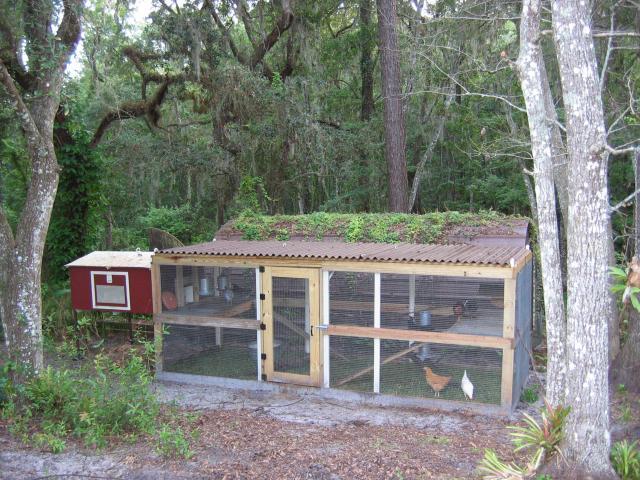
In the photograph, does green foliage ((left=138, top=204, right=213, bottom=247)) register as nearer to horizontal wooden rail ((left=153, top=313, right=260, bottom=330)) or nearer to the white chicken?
horizontal wooden rail ((left=153, top=313, right=260, bottom=330))

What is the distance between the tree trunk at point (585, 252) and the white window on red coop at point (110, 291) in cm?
670

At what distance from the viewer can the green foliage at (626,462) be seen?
4516 mm

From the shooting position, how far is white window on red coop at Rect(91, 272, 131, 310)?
8789 millimetres

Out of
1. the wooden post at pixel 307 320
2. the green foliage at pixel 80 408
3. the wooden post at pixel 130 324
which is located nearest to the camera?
the green foliage at pixel 80 408

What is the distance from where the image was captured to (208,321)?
26.9ft

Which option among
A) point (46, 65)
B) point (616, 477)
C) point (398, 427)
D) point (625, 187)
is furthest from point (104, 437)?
point (625, 187)

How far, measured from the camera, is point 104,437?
5.77 meters

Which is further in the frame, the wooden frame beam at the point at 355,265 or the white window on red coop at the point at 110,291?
the white window on red coop at the point at 110,291

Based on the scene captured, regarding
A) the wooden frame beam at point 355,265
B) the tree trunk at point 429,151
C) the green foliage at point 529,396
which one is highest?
the tree trunk at point 429,151

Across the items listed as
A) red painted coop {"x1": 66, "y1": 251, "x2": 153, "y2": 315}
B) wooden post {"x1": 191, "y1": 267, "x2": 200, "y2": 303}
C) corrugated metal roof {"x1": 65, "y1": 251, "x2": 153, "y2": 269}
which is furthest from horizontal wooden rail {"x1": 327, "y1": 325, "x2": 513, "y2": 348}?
corrugated metal roof {"x1": 65, "y1": 251, "x2": 153, "y2": 269}

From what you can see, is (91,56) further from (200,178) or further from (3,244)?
(200,178)

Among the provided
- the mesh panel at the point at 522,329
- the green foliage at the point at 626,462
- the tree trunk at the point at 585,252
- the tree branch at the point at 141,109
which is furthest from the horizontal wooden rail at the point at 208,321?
the tree branch at the point at 141,109

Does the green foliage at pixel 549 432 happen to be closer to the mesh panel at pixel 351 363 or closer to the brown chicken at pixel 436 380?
the brown chicken at pixel 436 380

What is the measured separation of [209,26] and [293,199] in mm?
5844
